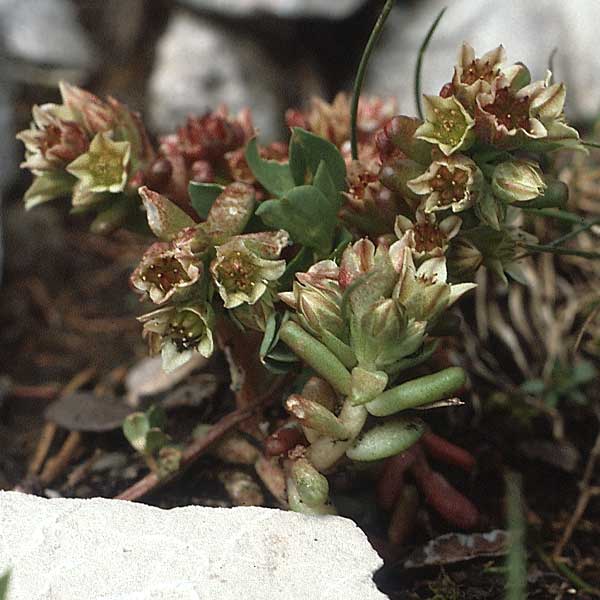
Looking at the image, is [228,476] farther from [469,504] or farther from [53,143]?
[53,143]

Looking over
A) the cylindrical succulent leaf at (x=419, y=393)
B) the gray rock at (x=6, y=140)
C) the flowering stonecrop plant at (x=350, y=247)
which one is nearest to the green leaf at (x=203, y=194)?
the flowering stonecrop plant at (x=350, y=247)

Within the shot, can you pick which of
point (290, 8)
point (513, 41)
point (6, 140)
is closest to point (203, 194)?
point (6, 140)

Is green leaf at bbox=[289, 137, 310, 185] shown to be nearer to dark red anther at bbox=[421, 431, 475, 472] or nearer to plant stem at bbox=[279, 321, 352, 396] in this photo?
plant stem at bbox=[279, 321, 352, 396]

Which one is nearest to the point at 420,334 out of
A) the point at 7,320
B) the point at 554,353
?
the point at 554,353

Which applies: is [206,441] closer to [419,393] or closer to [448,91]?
[419,393]

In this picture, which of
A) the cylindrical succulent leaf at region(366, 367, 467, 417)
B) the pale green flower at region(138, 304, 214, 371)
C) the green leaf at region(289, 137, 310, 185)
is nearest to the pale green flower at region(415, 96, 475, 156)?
the green leaf at region(289, 137, 310, 185)

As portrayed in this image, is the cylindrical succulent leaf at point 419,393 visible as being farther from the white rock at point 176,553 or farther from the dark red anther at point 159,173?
the dark red anther at point 159,173

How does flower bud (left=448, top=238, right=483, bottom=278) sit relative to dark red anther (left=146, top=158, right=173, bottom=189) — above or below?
above
